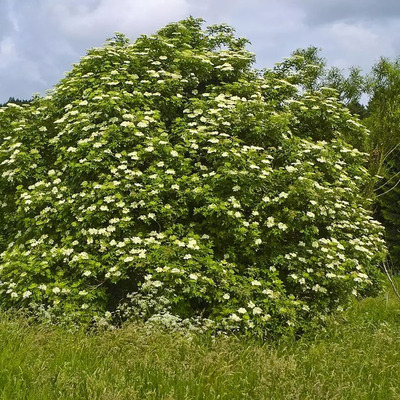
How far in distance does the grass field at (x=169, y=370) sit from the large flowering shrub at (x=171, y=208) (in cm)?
111

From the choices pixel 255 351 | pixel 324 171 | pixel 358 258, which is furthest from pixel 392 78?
pixel 255 351

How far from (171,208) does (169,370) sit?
3.50 m

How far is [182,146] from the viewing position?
8.05 m

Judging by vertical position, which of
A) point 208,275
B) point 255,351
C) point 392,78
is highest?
point 392,78

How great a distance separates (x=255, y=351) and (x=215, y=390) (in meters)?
1.22

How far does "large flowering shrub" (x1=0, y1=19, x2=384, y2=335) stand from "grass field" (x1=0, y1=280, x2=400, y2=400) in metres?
1.11

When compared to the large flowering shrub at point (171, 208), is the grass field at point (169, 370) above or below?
below

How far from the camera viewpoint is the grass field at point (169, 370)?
3760mm

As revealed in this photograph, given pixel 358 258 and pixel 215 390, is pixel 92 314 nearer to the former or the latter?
pixel 215 390

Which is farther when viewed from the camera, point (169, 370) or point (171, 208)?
point (171, 208)

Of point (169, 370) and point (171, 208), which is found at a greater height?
point (171, 208)

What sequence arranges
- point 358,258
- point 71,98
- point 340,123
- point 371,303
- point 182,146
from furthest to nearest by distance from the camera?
point 371,303 → point 340,123 → point 71,98 → point 358,258 → point 182,146

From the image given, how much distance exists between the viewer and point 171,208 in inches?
289

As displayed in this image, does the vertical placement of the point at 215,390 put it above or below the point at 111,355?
below
